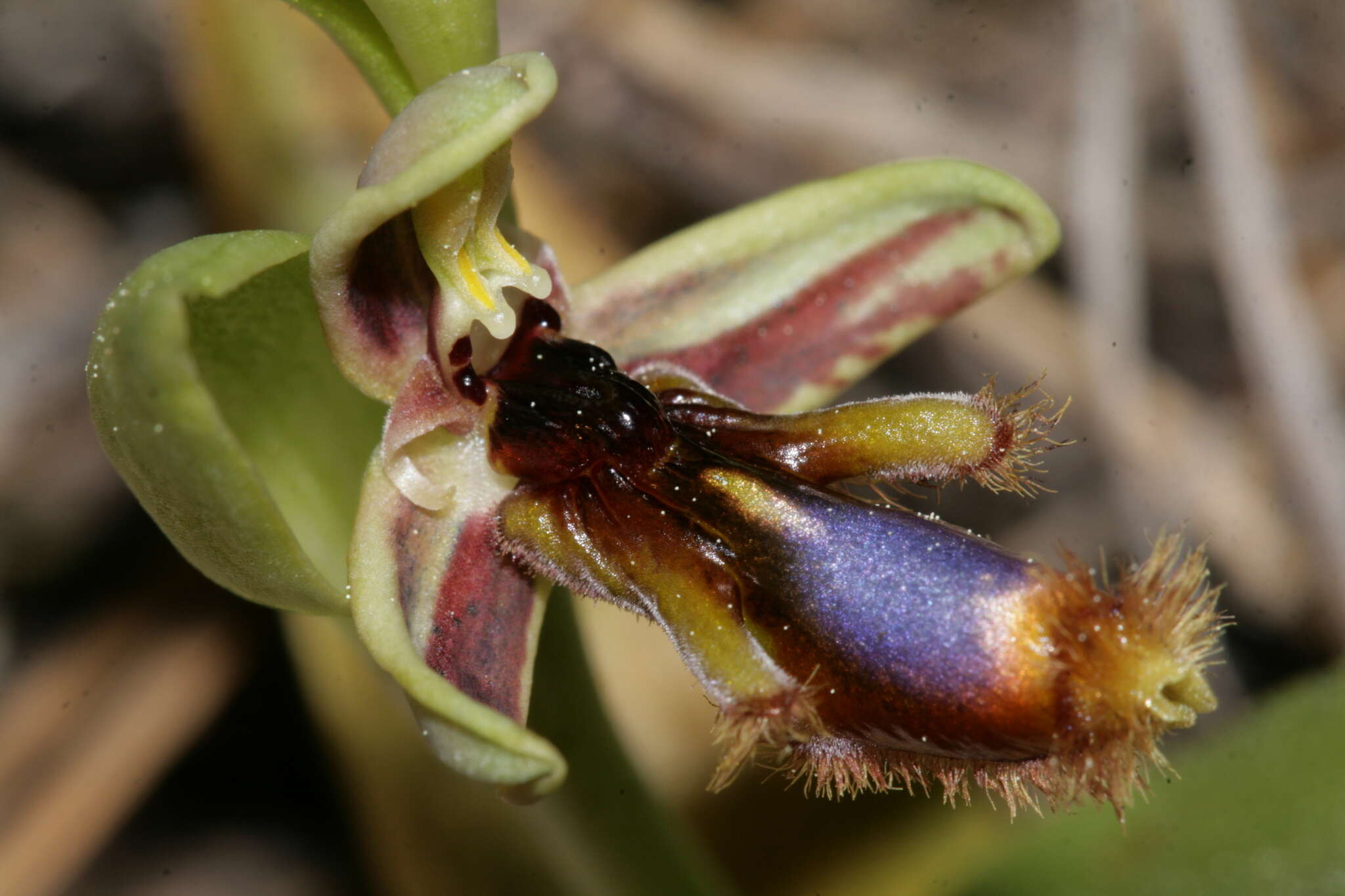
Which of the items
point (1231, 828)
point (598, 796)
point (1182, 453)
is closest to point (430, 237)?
point (598, 796)

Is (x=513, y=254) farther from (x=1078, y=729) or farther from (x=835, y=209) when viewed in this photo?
(x=1078, y=729)

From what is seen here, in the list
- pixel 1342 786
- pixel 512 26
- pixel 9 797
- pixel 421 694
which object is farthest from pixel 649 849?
pixel 512 26

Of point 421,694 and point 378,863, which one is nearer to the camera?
point 421,694

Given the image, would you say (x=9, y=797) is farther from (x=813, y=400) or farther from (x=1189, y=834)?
(x=1189, y=834)

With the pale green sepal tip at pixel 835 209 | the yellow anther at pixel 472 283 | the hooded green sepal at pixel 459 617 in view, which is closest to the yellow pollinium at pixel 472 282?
the yellow anther at pixel 472 283

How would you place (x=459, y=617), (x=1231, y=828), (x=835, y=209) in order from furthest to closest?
(x=1231, y=828)
(x=835, y=209)
(x=459, y=617)

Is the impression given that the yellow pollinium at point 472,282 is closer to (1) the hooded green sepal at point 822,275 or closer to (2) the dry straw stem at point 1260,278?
(1) the hooded green sepal at point 822,275
